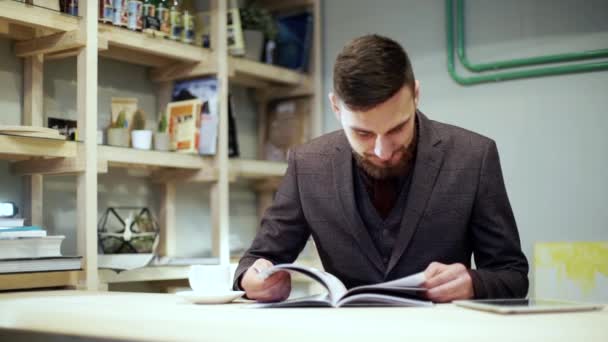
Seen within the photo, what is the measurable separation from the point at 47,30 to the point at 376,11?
1.54m

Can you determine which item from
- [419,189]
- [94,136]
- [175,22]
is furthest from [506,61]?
[94,136]

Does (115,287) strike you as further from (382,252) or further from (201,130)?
(382,252)

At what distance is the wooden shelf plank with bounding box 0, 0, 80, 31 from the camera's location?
2.34m

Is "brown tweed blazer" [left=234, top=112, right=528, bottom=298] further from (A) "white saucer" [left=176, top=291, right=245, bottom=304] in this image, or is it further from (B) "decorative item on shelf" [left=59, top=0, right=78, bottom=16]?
(B) "decorative item on shelf" [left=59, top=0, right=78, bottom=16]

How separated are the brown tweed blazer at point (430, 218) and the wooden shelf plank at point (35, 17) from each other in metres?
1.04

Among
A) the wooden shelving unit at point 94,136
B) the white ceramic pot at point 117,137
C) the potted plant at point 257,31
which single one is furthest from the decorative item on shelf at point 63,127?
the potted plant at point 257,31

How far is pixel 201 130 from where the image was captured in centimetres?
308

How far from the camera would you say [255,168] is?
3.35 metres

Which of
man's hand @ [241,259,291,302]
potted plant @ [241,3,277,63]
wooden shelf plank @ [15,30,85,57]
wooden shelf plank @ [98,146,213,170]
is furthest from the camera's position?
potted plant @ [241,3,277,63]

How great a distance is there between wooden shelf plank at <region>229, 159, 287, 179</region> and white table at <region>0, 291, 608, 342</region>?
1.65 m

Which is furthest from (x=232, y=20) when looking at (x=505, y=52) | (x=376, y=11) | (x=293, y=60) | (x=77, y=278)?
(x=77, y=278)

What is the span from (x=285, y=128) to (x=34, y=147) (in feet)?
5.05

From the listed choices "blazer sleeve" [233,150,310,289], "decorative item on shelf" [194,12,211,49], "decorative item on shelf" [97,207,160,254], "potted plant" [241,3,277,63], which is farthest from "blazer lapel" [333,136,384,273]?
"potted plant" [241,3,277,63]

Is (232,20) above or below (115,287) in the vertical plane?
above
